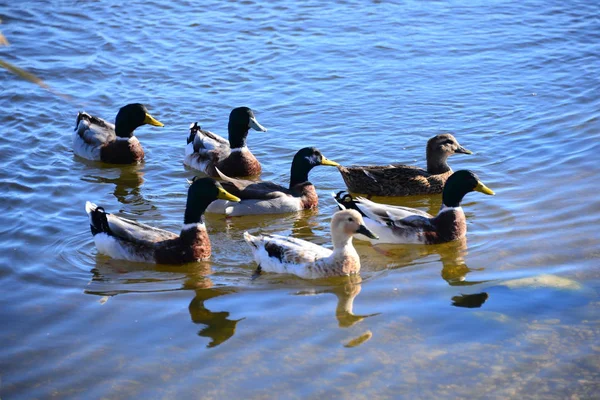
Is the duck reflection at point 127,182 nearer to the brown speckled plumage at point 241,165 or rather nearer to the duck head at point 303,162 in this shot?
the brown speckled plumage at point 241,165

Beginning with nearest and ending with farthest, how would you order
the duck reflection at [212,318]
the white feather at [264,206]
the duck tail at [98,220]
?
the duck reflection at [212,318]
the duck tail at [98,220]
the white feather at [264,206]

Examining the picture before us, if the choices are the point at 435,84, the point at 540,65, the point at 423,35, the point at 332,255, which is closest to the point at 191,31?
the point at 423,35

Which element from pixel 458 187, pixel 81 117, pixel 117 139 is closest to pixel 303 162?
pixel 458 187

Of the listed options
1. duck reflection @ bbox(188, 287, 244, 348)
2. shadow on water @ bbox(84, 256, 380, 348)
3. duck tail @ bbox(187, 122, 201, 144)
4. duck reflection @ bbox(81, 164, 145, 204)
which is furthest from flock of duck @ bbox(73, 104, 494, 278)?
duck reflection @ bbox(188, 287, 244, 348)

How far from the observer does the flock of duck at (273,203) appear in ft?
28.4

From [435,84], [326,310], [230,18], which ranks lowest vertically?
[326,310]

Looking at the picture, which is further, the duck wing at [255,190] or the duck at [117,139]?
the duck at [117,139]

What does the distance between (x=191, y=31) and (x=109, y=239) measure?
32.9 feet

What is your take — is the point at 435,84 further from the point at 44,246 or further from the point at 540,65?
the point at 44,246

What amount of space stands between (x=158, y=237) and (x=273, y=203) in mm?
1996

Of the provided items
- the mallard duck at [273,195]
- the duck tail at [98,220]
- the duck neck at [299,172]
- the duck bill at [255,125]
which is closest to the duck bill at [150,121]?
the duck bill at [255,125]

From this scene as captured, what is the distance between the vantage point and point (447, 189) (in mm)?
9781

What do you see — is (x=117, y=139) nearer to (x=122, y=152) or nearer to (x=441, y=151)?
(x=122, y=152)

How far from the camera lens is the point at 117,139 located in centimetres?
1297
